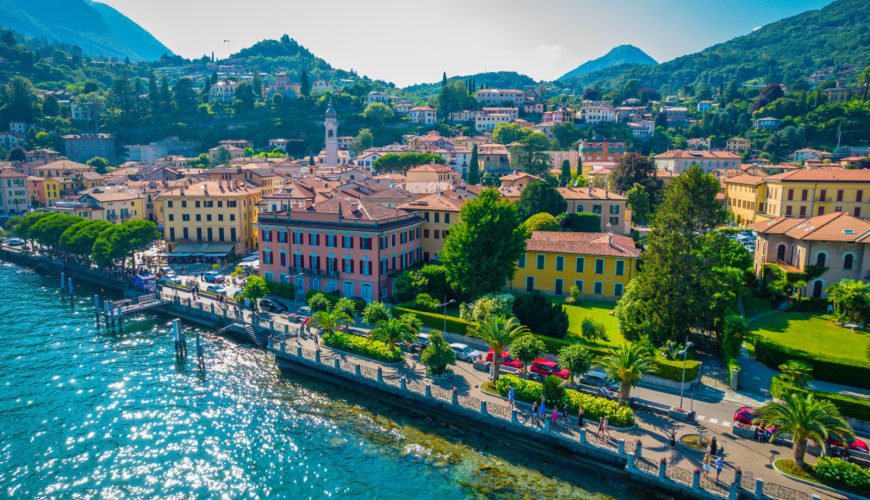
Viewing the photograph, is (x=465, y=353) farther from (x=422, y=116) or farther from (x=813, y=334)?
(x=422, y=116)

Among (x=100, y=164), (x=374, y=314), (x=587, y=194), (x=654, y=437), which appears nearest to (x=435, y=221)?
(x=374, y=314)

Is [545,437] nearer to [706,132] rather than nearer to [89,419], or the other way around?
[89,419]

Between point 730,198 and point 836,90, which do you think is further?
point 836,90

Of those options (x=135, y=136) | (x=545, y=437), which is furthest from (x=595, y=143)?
(x=135, y=136)

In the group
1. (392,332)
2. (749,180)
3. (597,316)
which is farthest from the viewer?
(749,180)

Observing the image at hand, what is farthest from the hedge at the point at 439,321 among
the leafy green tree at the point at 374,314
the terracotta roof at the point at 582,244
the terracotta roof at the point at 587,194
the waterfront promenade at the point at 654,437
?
the terracotta roof at the point at 587,194

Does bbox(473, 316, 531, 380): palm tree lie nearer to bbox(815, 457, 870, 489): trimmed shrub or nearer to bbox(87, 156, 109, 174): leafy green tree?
bbox(815, 457, 870, 489): trimmed shrub
